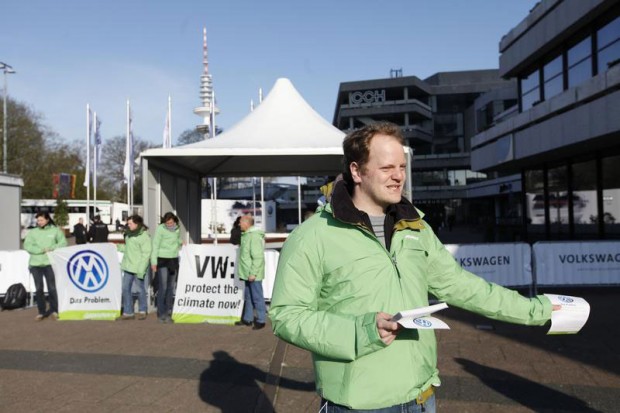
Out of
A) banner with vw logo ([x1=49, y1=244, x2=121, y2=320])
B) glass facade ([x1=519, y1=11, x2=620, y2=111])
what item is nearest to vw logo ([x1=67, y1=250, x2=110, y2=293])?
banner with vw logo ([x1=49, y1=244, x2=121, y2=320])

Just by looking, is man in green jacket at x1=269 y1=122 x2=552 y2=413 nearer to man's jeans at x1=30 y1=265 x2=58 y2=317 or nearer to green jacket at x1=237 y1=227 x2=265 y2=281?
green jacket at x1=237 y1=227 x2=265 y2=281

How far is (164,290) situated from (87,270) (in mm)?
1626

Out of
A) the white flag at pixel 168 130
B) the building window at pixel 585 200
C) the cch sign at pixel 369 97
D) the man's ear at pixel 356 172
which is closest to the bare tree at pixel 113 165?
the cch sign at pixel 369 97

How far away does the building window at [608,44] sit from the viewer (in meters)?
15.1

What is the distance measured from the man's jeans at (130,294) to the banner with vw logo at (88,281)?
188 millimetres

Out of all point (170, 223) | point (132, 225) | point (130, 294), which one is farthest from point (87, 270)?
point (170, 223)

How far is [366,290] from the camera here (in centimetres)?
205

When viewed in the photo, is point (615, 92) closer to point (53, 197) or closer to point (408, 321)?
point (408, 321)

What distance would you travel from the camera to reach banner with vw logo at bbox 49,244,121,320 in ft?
32.4

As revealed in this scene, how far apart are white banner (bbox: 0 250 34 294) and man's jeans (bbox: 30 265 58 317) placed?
5.71 ft

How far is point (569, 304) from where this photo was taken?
221cm

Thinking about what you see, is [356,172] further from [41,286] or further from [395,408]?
[41,286]

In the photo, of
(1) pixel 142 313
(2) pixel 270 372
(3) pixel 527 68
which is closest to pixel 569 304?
(2) pixel 270 372

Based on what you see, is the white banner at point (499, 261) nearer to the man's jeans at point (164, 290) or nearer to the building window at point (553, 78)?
the man's jeans at point (164, 290)
